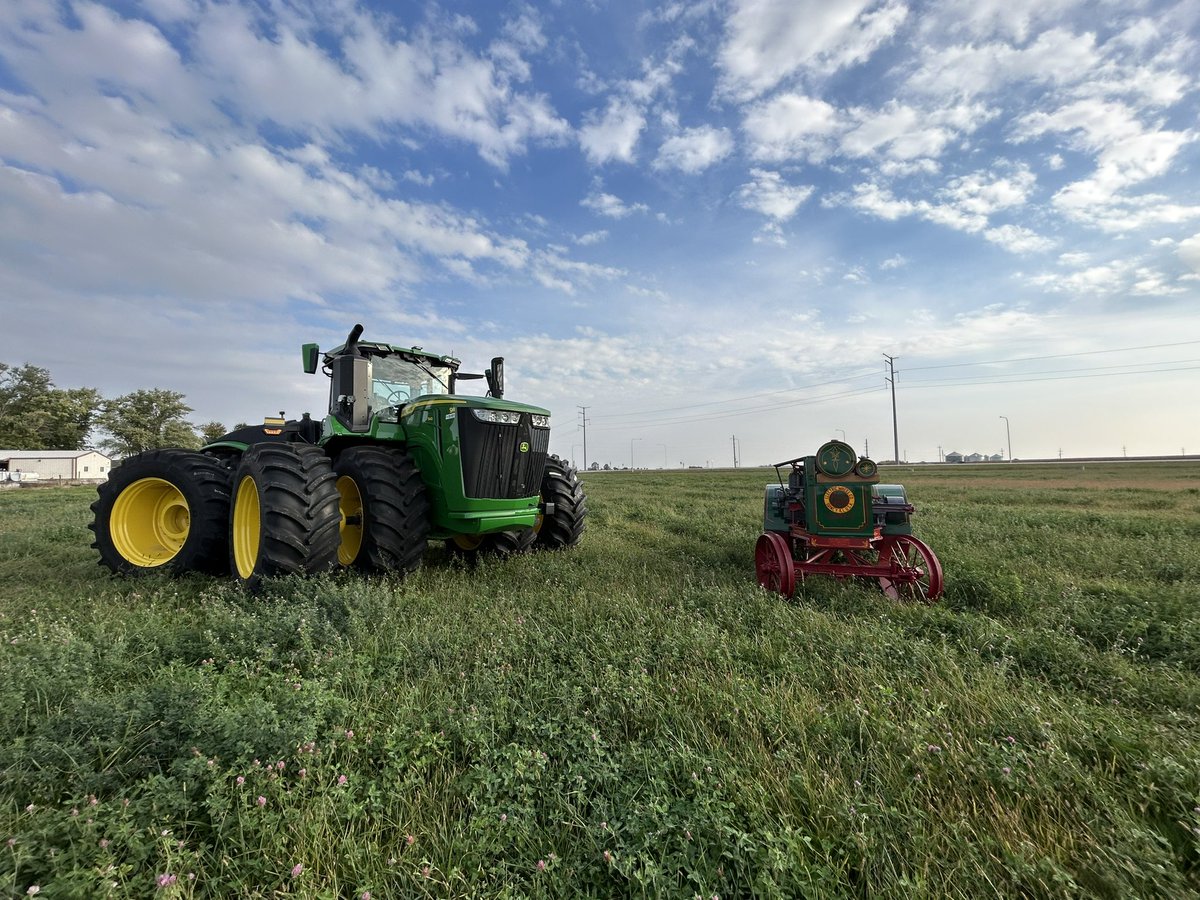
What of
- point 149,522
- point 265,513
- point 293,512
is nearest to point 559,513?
point 293,512

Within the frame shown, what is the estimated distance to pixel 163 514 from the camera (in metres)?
6.04

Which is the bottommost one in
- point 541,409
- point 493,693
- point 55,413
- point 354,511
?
point 493,693

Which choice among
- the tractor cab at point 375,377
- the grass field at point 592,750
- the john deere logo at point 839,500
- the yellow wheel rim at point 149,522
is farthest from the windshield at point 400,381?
the john deere logo at point 839,500

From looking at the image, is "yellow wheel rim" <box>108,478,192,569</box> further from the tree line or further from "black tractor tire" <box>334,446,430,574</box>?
the tree line

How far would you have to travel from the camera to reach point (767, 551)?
547 centimetres

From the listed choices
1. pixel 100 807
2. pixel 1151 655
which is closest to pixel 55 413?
pixel 100 807

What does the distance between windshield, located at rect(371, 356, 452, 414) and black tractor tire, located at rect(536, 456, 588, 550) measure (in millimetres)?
1811

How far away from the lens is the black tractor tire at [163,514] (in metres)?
5.19

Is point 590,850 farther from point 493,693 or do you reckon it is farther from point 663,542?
point 663,542

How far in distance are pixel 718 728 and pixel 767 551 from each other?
11.1ft

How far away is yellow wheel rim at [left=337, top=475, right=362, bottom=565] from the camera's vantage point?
17.0ft

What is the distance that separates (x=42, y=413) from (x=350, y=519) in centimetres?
6442

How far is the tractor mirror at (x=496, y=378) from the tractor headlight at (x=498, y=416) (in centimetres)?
183

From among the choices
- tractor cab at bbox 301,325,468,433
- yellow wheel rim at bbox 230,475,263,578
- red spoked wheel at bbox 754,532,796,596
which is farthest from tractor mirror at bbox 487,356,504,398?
red spoked wheel at bbox 754,532,796,596
